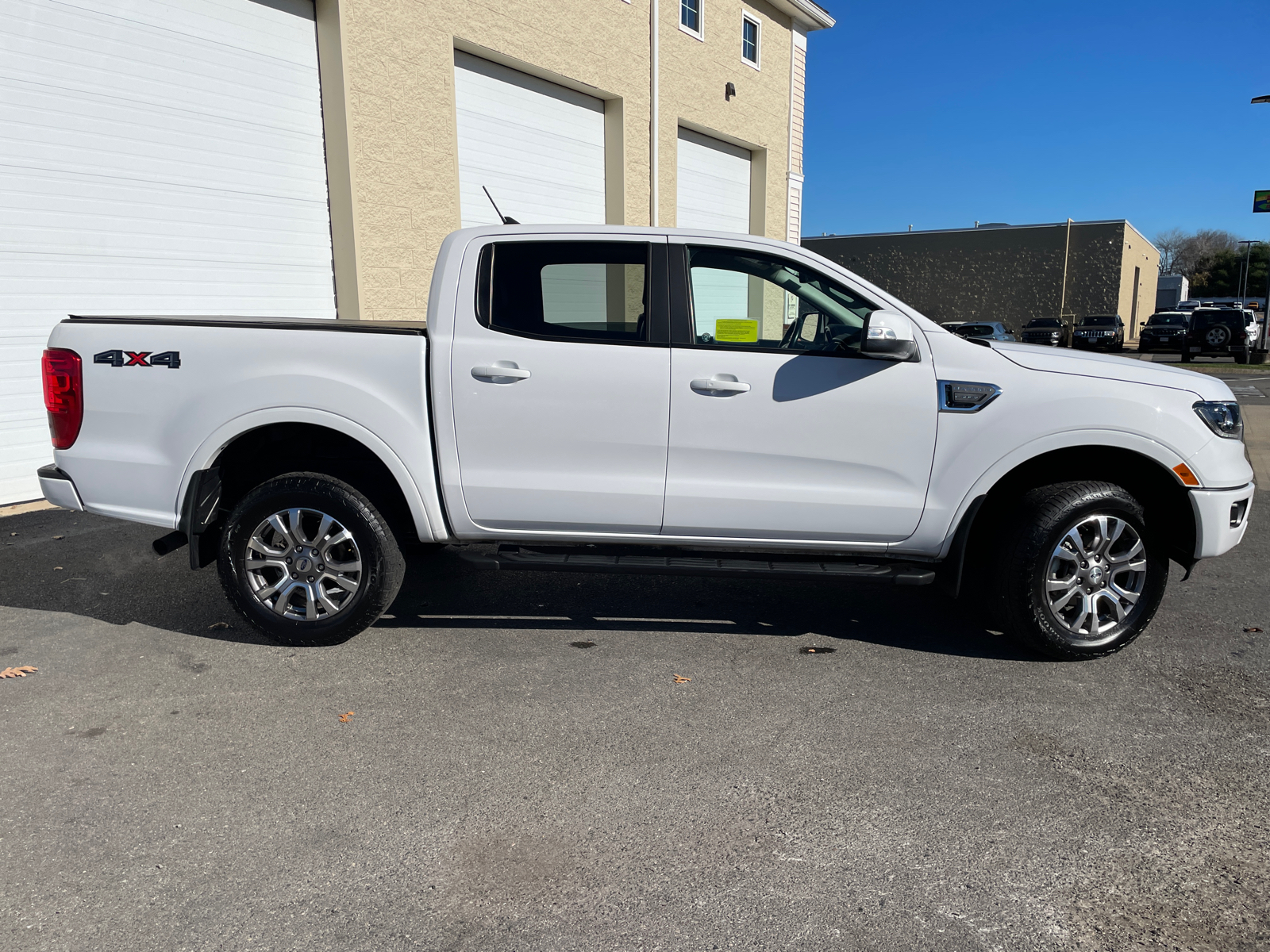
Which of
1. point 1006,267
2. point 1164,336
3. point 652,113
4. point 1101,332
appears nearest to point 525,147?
point 652,113

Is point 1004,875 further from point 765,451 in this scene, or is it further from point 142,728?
point 142,728

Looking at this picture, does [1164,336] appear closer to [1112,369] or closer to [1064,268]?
[1064,268]

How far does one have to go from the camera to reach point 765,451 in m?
4.08

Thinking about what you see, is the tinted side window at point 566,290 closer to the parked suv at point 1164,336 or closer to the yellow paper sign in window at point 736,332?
the yellow paper sign in window at point 736,332

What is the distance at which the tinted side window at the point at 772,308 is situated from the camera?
4105mm

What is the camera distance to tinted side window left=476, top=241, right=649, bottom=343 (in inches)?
164

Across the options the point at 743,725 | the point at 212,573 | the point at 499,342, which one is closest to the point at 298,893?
the point at 743,725

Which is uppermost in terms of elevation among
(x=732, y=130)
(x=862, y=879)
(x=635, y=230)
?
(x=732, y=130)

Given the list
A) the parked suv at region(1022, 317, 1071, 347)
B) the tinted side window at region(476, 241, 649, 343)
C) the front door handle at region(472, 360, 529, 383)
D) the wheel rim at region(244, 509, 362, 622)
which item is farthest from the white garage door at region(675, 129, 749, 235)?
the parked suv at region(1022, 317, 1071, 347)

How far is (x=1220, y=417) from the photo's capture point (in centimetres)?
409

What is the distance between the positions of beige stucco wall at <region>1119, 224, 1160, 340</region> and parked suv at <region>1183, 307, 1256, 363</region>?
15.9 m

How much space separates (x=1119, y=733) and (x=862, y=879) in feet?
5.12

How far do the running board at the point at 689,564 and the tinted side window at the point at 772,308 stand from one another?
99cm

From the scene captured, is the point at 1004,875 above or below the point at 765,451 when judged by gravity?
below
